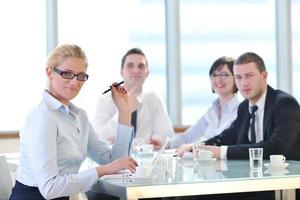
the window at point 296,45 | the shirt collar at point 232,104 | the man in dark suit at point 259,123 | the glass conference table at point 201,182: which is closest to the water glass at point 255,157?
the glass conference table at point 201,182

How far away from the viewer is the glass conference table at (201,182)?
239 cm

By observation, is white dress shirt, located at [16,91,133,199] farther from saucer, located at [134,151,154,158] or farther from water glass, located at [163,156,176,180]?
saucer, located at [134,151,154,158]

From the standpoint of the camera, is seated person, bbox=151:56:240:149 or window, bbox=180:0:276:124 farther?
window, bbox=180:0:276:124

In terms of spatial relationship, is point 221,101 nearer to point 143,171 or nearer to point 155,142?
point 155,142

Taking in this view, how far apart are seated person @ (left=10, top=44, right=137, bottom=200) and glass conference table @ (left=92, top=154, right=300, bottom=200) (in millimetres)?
107

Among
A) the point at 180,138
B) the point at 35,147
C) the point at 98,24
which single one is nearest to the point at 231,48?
the point at 98,24

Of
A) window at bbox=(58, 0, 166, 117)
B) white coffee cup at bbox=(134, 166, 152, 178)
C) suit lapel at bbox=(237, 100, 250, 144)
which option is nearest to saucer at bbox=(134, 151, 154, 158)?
suit lapel at bbox=(237, 100, 250, 144)

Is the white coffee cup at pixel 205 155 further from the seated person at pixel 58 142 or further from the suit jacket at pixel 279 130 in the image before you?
the seated person at pixel 58 142

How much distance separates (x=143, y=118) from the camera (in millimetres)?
4930

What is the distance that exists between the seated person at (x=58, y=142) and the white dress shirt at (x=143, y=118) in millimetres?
1815

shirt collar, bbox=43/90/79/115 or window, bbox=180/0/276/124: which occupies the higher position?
window, bbox=180/0/276/124

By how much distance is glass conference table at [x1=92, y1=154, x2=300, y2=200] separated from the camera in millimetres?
2391

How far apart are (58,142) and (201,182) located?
599 mm

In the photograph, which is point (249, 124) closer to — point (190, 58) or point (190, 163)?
point (190, 163)
